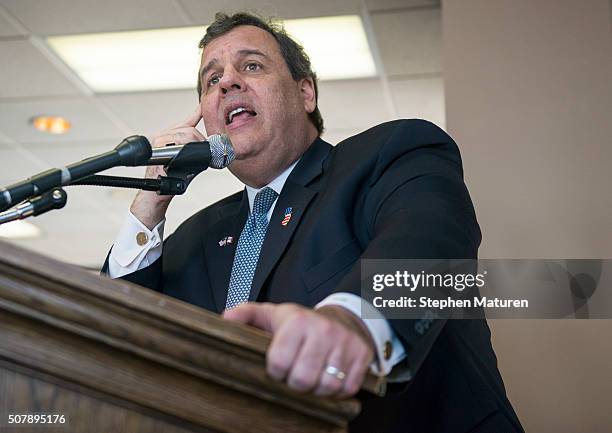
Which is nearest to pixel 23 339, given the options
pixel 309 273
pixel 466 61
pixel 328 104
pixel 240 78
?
pixel 309 273

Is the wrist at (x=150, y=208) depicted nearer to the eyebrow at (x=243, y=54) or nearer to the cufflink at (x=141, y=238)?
the cufflink at (x=141, y=238)

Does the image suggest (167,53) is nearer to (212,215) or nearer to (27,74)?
(27,74)

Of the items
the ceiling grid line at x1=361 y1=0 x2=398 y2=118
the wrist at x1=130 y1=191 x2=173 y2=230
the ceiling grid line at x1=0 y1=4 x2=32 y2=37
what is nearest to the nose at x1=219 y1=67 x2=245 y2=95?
the wrist at x1=130 y1=191 x2=173 y2=230

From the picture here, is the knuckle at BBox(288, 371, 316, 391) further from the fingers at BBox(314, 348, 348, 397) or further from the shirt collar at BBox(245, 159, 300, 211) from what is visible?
the shirt collar at BBox(245, 159, 300, 211)

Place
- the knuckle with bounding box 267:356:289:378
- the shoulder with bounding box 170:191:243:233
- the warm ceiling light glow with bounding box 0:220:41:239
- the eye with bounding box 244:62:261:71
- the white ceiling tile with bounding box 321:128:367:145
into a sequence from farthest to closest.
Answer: the warm ceiling light glow with bounding box 0:220:41:239 < the white ceiling tile with bounding box 321:128:367:145 < the eye with bounding box 244:62:261:71 < the shoulder with bounding box 170:191:243:233 < the knuckle with bounding box 267:356:289:378

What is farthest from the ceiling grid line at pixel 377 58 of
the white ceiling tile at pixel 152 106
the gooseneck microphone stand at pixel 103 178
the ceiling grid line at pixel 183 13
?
the gooseneck microphone stand at pixel 103 178

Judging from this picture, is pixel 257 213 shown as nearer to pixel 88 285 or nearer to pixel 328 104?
pixel 88 285

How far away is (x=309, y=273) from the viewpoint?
4.58 feet

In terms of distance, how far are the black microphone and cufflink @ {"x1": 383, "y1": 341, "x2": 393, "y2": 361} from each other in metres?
0.51

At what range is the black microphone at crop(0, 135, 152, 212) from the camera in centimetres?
107

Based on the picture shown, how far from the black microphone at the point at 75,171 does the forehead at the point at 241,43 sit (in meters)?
0.94

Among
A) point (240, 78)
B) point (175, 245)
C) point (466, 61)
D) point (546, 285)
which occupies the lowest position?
point (175, 245)

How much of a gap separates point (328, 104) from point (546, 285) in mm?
2137

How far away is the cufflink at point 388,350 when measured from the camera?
0.83 m
